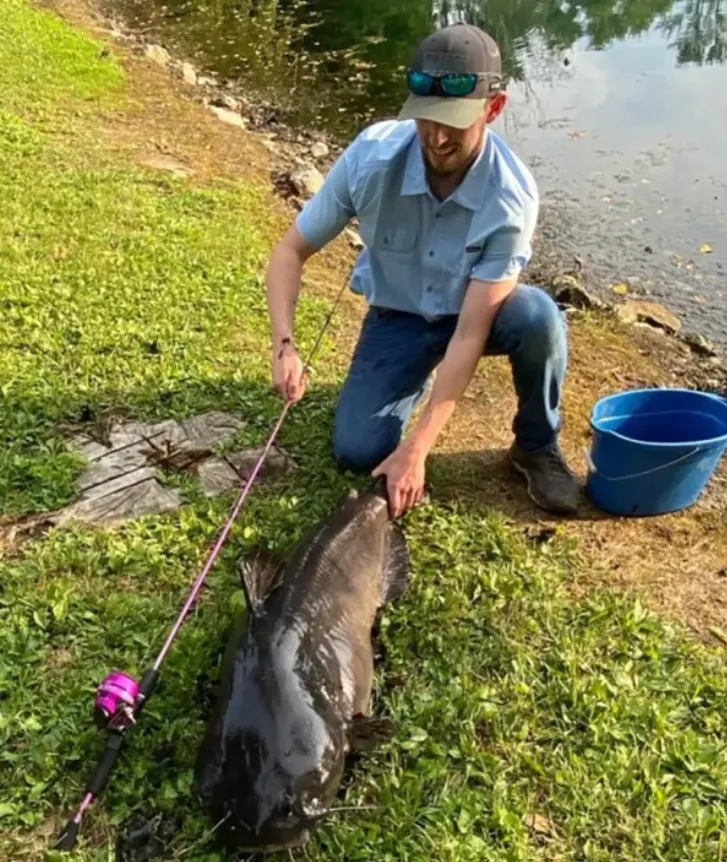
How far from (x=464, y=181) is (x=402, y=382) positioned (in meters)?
0.94

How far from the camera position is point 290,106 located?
1205 centimetres

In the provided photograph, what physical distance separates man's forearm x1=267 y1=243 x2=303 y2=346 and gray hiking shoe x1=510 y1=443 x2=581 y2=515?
1200 mm

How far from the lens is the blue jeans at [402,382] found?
4.17 m

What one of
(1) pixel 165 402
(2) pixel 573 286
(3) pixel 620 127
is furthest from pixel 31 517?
(3) pixel 620 127

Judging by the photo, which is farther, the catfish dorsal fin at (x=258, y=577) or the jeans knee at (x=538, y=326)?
the jeans knee at (x=538, y=326)

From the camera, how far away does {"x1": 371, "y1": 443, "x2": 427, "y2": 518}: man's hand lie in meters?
3.53

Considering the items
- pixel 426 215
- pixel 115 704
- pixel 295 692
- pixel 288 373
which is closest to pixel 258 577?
pixel 295 692

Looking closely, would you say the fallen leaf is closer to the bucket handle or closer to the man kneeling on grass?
the man kneeling on grass

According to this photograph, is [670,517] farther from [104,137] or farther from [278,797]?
[104,137]

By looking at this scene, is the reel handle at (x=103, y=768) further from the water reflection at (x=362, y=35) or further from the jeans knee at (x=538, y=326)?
the water reflection at (x=362, y=35)

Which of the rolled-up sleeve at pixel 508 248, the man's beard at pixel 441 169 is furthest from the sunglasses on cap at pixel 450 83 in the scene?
the rolled-up sleeve at pixel 508 248

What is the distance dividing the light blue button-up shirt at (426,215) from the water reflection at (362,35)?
7.47 metres

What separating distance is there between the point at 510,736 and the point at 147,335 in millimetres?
3195

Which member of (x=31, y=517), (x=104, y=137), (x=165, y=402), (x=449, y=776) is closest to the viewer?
(x=449, y=776)
